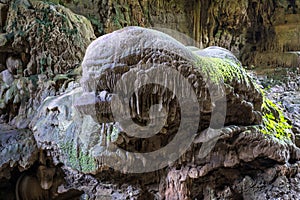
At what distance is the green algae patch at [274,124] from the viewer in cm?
343

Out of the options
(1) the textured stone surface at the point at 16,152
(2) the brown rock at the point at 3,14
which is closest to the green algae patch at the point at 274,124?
(1) the textured stone surface at the point at 16,152

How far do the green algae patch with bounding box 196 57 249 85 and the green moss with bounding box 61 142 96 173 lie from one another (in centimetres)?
190

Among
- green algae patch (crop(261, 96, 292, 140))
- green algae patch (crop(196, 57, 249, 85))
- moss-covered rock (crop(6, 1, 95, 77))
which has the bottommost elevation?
green algae patch (crop(261, 96, 292, 140))

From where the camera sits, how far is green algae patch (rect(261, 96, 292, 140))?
3.43 meters

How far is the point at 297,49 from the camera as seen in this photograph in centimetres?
831

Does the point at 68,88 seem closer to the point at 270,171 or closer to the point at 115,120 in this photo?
the point at 115,120

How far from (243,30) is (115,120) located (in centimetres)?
774

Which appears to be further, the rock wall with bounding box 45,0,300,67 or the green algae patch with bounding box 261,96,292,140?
the rock wall with bounding box 45,0,300,67

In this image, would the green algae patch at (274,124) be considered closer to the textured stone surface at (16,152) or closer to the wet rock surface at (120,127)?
the wet rock surface at (120,127)

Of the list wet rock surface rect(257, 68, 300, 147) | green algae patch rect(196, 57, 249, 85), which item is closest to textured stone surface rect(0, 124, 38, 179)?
green algae patch rect(196, 57, 249, 85)

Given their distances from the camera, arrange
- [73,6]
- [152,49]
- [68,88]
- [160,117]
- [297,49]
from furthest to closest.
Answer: [297,49]
[73,6]
[68,88]
[160,117]
[152,49]

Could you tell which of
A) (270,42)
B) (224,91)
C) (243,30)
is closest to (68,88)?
(224,91)

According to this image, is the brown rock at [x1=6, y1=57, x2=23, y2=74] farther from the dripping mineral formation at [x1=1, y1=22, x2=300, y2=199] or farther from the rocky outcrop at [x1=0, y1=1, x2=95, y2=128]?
the dripping mineral formation at [x1=1, y1=22, x2=300, y2=199]

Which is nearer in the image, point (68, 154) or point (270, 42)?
point (68, 154)
